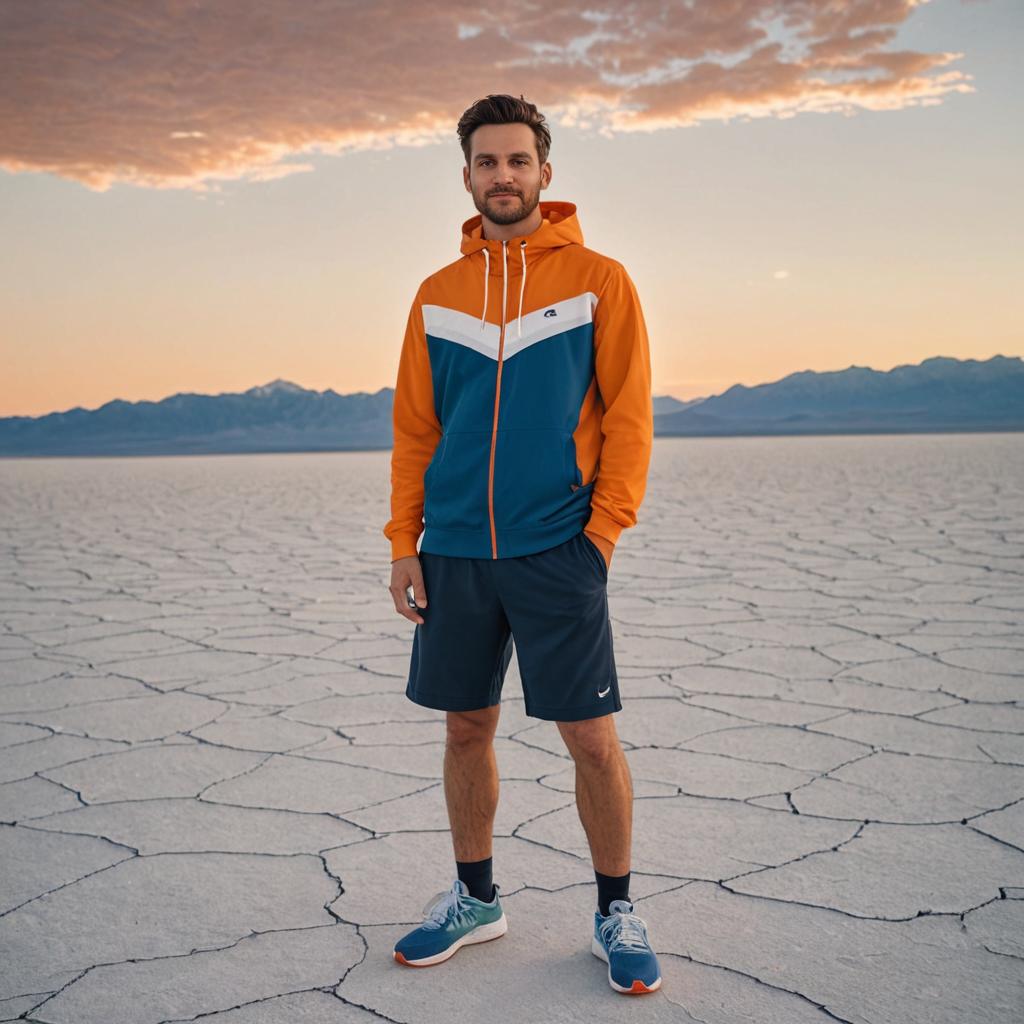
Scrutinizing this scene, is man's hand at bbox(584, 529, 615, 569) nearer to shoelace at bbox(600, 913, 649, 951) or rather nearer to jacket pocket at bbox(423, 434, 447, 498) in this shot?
jacket pocket at bbox(423, 434, 447, 498)

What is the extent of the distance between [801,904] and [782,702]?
132 centimetres

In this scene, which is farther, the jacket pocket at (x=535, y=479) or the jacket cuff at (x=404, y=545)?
the jacket cuff at (x=404, y=545)

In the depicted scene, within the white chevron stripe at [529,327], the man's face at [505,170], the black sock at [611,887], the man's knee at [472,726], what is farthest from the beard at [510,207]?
the black sock at [611,887]

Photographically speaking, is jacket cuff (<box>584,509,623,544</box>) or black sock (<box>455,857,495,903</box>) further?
black sock (<box>455,857,495,903</box>)

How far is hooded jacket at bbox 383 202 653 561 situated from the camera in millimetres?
1642

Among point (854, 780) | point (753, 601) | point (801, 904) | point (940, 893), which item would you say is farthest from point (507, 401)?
point (753, 601)

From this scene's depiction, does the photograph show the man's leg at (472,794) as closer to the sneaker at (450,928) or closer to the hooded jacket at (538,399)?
the sneaker at (450,928)

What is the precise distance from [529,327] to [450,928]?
948 mm

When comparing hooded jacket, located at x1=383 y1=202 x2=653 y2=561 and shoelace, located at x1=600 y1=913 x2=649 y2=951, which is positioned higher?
hooded jacket, located at x1=383 y1=202 x2=653 y2=561

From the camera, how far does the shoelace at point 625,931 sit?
1648 millimetres

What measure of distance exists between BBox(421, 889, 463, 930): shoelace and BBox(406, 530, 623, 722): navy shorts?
0.32 meters

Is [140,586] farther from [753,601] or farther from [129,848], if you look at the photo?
[129,848]

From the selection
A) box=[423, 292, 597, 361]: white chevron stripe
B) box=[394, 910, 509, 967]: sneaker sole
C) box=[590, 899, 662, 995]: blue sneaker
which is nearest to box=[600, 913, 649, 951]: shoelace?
box=[590, 899, 662, 995]: blue sneaker

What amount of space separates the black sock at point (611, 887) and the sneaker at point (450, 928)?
0.61ft
